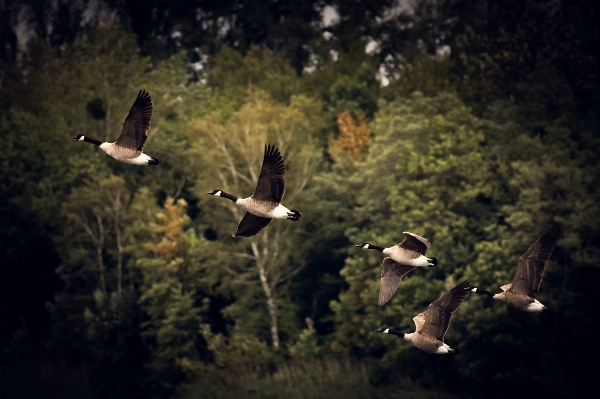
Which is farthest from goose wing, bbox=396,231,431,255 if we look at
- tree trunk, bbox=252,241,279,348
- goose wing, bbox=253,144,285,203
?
tree trunk, bbox=252,241,279,348

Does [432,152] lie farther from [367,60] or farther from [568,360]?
[367,60]

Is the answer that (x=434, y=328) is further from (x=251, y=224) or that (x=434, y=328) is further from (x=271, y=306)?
(x=271, y=306)

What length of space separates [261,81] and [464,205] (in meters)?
25.0

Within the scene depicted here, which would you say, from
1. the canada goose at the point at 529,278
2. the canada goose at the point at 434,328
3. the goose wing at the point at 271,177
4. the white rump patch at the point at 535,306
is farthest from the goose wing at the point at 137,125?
the white rump patch at the point at 535,306

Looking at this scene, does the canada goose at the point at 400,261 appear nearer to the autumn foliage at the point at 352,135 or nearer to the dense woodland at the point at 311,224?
the dense woodland at the point at 311,224

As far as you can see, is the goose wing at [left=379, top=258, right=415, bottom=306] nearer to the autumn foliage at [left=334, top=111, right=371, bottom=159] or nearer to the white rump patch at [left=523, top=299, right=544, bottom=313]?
the white rump patch at [left=523, top=299, right=544, bottom=313]

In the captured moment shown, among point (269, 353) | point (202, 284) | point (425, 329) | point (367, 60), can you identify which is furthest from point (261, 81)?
point (425, 329)

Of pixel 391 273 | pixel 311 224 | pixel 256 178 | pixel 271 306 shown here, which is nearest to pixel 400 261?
pixel 391 273

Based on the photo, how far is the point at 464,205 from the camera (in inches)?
2072

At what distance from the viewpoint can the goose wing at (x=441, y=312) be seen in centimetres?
2620

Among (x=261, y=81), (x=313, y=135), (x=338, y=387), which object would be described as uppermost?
(x=261, y=81)

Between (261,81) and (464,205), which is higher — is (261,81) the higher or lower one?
the higher one

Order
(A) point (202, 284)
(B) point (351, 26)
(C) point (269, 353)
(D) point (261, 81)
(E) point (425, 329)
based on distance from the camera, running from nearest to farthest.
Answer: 1. (E) point (425, 329)
2. (C) point (269, 353)
3. (A) point (202, 284)
4. (D) point (261, 81)
5. (B) point (351, 26)

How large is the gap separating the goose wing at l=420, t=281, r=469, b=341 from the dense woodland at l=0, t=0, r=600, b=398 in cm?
2141
